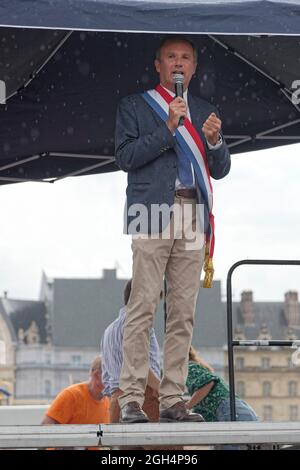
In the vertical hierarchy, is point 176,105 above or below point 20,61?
below

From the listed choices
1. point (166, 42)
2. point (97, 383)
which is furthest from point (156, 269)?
point (97, 383)

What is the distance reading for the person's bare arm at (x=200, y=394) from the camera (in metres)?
7.16

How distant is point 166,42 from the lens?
251 inches

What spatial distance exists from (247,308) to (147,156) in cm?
12603

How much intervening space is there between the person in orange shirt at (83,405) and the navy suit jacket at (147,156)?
86.0 inches

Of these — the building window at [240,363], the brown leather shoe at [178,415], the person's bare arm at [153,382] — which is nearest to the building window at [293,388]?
the building window at [240,363]

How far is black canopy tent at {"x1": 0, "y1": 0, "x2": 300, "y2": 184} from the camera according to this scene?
7.92 meters

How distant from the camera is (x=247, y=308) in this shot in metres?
131

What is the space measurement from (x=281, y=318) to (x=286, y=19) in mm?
126401

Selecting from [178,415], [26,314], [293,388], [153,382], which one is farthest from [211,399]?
[26,314]

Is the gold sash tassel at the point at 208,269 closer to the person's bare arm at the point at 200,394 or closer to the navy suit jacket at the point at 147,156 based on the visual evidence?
the navy suit jacket at the point at 147,156

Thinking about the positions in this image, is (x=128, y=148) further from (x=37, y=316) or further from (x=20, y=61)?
(x=37, y=316)

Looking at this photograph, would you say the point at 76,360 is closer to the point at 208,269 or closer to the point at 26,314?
the point at 26,314

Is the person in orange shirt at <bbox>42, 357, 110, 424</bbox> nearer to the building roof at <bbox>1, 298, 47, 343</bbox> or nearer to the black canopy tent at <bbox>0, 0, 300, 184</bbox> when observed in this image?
the black canopy tent at <bbox>0, 0, 300, 184</bbox>
